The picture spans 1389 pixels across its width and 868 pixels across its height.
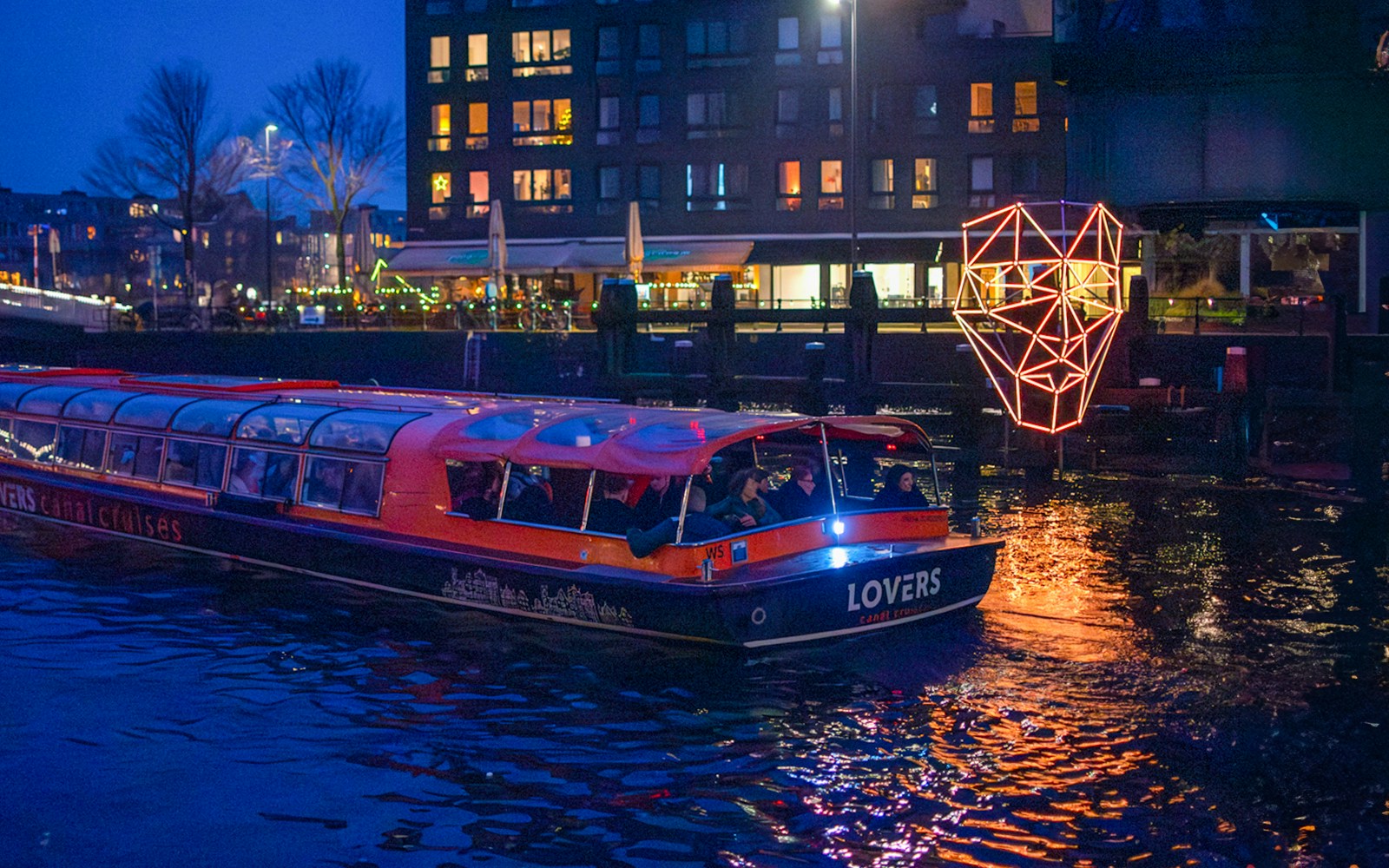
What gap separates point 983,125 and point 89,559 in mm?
45223

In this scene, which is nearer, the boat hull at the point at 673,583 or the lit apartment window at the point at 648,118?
the boat hull at the point at 673,583

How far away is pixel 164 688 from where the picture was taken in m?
12.6

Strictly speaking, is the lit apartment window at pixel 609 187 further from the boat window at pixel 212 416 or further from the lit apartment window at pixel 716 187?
the boat window at pixel 212 416

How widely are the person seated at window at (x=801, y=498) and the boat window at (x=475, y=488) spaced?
3043 millimetres

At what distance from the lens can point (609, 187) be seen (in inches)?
2437

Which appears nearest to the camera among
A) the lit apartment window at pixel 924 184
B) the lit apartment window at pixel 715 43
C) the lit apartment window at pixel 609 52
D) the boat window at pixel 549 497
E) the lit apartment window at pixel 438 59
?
the boat window at pixel 549 497

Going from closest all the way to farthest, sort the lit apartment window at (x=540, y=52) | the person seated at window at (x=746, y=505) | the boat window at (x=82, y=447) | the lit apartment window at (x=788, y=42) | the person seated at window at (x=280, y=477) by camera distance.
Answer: the person seated at window at (x=746, y=505) < the person seated at window at (x=280, y=477) < the boat window at (x=82, y=447) < the lit apartment window at (x=788, y=42) < the lit apartment window at (x=540, y=52)

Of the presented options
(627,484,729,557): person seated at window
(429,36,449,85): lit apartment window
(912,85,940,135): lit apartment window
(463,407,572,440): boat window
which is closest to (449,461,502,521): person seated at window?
(463,407,572,440): boat window

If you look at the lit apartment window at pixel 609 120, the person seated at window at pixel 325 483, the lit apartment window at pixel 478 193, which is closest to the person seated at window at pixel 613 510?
the person seated at window at pixel 325 483

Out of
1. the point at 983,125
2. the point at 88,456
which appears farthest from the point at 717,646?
the point at 983,125

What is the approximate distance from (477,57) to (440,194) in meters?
6.31

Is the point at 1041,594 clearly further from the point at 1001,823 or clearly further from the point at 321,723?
the point at 321,723

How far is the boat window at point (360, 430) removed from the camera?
16203 mm

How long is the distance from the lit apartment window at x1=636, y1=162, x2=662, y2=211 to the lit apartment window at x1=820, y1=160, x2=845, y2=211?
707 centimetres
